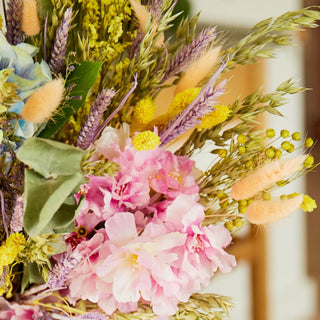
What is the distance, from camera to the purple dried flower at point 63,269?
1.42 ft

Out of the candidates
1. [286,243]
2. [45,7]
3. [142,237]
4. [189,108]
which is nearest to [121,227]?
[142,237]

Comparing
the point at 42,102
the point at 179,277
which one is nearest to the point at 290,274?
the point at 179,277

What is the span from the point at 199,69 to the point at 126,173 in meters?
0.13

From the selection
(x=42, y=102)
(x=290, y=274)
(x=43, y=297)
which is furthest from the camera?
(x=290, y=274)

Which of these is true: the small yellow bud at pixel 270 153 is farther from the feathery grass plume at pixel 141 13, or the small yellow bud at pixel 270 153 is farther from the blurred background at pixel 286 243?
the blurred background at pixel 286 243

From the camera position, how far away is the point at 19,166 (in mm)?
443

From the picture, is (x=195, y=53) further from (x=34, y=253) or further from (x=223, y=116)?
(x=34, y=253)

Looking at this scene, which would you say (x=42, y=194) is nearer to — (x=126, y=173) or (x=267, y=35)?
(x=126, y=173)

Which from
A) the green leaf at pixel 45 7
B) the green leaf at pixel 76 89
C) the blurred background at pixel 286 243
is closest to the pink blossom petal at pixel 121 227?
the green leaf at pixel 76 89

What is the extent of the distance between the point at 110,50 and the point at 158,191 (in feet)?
0.48

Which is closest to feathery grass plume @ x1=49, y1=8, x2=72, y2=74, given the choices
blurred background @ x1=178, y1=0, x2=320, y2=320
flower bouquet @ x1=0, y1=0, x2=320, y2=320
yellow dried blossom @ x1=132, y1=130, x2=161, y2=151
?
flower bouquet @ x1=0, y1=0, x2=320, y2=320

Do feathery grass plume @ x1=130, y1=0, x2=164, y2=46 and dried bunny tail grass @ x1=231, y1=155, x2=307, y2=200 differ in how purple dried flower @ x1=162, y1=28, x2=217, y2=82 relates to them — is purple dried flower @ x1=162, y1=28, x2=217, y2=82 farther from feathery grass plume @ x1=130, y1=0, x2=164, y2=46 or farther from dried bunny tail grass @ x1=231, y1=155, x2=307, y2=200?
dried bunny tail grass @ x1=231, y1=155, x2=307, y2=200

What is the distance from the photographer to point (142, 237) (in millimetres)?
438

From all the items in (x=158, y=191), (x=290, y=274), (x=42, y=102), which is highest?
(x=42, y=102)
